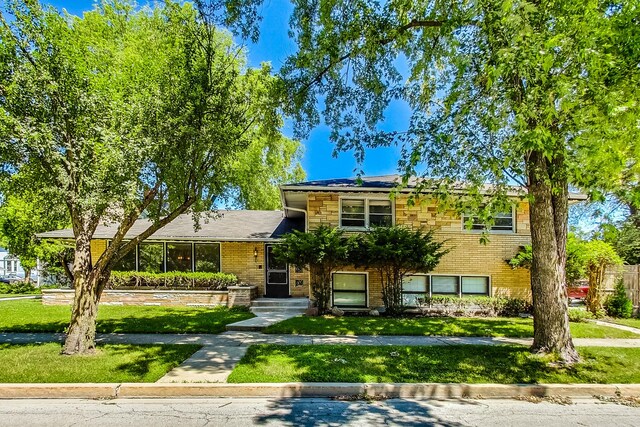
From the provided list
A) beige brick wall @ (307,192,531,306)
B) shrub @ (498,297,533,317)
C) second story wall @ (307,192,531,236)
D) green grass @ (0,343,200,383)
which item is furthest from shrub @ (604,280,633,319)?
green grass @ (0,343,200,383)

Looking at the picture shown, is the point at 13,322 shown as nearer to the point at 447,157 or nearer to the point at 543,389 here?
the point at 447,157

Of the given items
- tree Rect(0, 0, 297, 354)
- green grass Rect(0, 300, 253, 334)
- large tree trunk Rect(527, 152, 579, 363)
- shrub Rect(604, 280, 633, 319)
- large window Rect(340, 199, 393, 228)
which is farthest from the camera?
large window Rect(340, 199, 393, 228)

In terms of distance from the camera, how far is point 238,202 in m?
29.6

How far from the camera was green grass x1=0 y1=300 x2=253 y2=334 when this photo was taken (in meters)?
9.98

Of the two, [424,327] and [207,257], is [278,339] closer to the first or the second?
[424,327]

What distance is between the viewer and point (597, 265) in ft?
42.5

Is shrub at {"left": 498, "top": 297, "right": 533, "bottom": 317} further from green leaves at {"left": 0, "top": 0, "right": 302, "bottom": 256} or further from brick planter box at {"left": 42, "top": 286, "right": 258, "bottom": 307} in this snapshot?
green leaves at {"left": 0, "top": 0, "right": 302, "bottom": 256}

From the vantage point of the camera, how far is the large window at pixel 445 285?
1385 cm

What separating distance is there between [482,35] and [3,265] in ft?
182

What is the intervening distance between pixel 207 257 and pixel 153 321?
5.93 m

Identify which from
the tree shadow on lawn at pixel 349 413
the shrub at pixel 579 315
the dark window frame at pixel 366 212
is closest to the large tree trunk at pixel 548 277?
the tree shadow on lawn at pixel 349 413

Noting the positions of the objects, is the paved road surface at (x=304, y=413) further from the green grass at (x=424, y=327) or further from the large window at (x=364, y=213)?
the large window at (x=364, y=213)

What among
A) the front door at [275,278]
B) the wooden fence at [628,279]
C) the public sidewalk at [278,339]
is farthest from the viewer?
the front door at [275,278]

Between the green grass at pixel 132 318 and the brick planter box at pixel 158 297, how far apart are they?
577 mm
